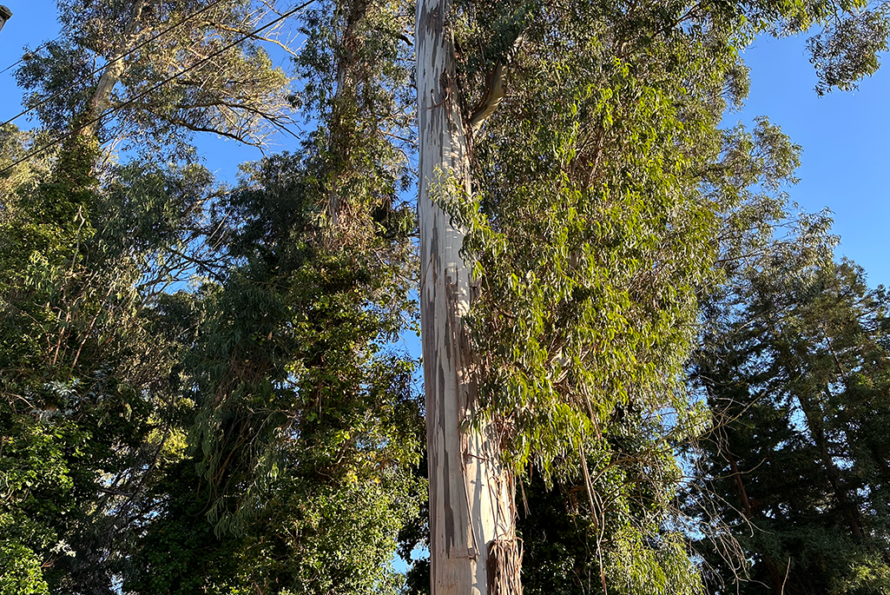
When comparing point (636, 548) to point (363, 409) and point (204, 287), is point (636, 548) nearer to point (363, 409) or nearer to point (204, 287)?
point (363, 409)

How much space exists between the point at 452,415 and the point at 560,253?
5.59ft

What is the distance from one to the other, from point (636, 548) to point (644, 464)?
1.25 meters

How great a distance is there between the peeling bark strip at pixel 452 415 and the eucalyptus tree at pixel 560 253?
2 centimetres

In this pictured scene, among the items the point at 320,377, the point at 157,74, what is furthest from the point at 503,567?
the point at 157,74

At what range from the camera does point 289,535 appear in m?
7.78

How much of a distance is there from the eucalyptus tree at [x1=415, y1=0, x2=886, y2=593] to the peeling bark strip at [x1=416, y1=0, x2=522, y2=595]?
0.05ft

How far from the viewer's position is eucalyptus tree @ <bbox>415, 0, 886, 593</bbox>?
4.91m

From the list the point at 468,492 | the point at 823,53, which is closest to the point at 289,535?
the point at 468,492

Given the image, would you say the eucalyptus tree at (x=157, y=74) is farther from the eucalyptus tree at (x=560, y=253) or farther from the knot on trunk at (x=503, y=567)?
the knot on trunk at (x=503, y=567)

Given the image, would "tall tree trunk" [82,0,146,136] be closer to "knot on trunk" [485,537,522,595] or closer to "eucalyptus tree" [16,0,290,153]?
"eucalyptus tree" [16,0,290,153]

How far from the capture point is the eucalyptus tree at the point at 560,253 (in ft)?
16.1

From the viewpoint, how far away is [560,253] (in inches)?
211

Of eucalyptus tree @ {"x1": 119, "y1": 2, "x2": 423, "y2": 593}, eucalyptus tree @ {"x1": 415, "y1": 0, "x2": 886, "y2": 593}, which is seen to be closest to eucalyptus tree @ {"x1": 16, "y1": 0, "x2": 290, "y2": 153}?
eucalyptus tree @ {"x1": 119, "y1": 2, "x2": 423, "y2": 593}

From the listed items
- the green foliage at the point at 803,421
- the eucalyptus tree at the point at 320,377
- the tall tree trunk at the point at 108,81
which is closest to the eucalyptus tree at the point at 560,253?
the eucalyptus tree at the point at 320,377
